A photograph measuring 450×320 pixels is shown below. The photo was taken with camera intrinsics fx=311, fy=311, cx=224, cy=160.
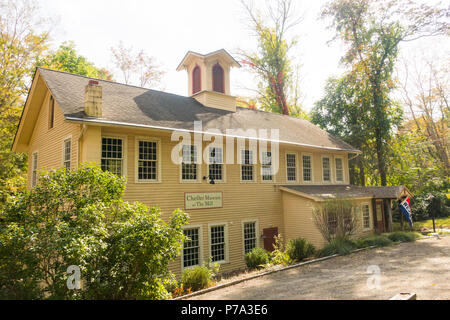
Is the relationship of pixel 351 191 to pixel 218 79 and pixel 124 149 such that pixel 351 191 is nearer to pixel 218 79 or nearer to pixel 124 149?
pixel 218 79

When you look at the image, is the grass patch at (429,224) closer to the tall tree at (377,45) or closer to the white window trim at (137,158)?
the tall tree at (377,45)

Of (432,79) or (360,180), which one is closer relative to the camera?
(360,180)

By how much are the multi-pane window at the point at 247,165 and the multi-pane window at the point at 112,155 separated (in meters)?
6.24

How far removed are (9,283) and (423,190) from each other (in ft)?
107

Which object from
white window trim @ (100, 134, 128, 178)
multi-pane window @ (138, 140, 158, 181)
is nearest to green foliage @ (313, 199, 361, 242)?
multi-pane window @ (138, 140, 158, 181)

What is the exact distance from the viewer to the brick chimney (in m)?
10.8

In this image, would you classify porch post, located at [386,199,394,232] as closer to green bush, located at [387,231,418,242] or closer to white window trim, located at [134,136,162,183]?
green bush, located at [387,231,418,242]

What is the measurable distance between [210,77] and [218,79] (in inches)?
25.0

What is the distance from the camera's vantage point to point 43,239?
Answer: 680 centimetres

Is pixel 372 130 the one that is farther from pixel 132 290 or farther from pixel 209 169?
pixel 132 290

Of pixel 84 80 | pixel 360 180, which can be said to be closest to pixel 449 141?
pixel 360 180

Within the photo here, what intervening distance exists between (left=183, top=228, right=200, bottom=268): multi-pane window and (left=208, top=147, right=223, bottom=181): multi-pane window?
2.61 m
